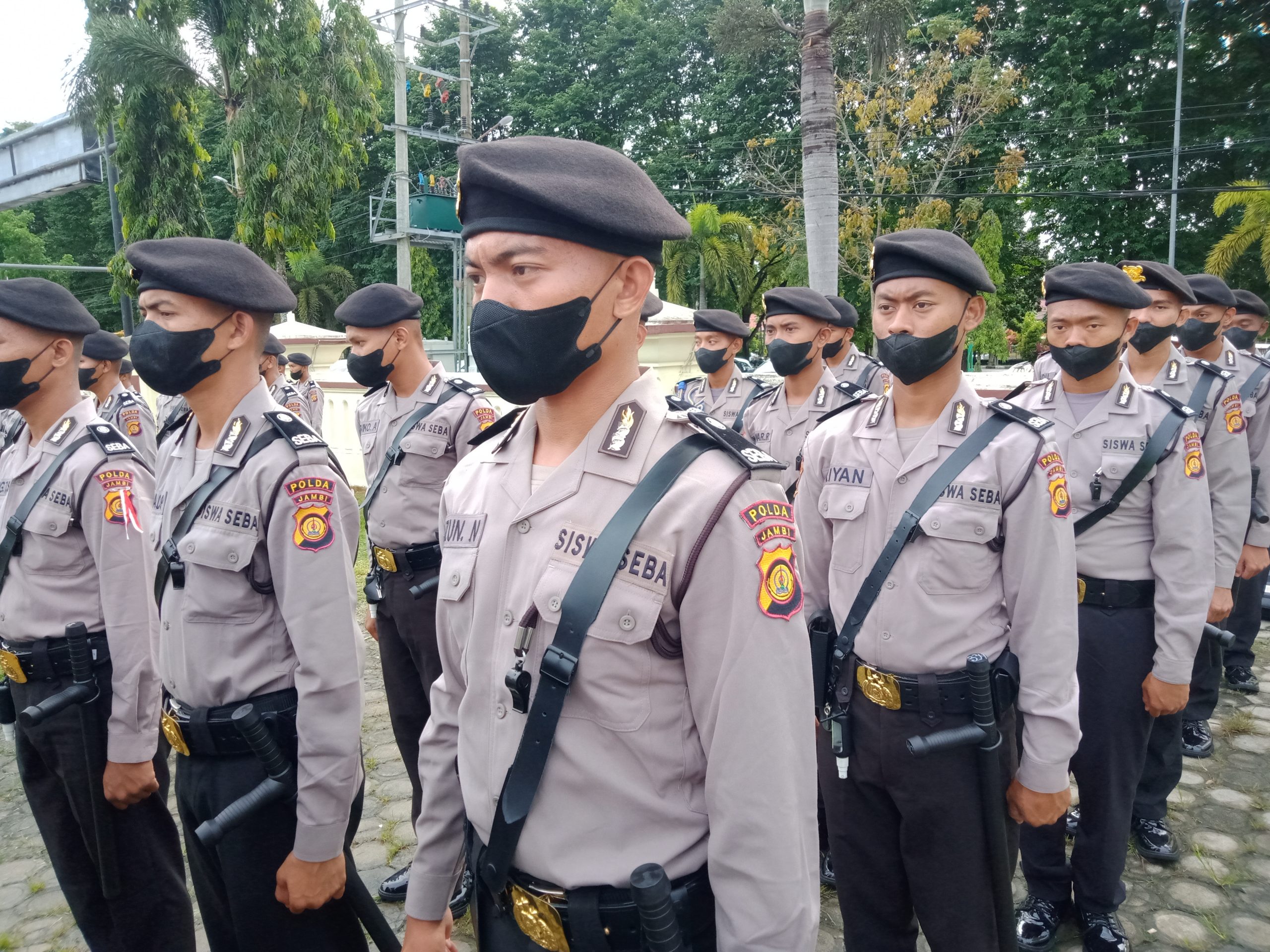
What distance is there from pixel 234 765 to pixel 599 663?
1.50m

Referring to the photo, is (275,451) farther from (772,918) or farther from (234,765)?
(772,918)

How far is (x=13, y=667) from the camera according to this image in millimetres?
3031

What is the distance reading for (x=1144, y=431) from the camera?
354 centimetres

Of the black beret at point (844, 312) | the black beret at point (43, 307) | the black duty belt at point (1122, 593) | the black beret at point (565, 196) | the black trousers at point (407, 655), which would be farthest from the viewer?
the black beret at point (844, 312)

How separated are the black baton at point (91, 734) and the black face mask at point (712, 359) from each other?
19.7 ft

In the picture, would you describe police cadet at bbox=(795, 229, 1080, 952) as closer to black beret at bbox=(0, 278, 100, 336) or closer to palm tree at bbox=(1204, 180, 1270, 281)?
black beret at bbox=(0, 278, 100, 336)

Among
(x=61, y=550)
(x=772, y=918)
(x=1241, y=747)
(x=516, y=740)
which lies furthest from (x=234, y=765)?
(x=1241, y=747)

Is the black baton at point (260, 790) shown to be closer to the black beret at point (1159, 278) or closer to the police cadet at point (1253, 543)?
the black beret at point (1159, 278)

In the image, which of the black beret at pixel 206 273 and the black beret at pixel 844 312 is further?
the black beret at pixel 844 312

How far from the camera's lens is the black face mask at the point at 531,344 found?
1683mm

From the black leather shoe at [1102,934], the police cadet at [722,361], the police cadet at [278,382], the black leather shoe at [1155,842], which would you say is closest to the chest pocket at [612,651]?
the black leather shoe at [1102,934]

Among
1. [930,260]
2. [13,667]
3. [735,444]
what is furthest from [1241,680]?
[13,667]

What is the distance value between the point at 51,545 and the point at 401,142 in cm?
2032

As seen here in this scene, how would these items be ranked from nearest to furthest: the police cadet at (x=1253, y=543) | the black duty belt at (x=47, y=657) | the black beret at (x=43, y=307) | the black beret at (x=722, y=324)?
the black duty belt at (x=47, y=657), the black beret at (x=43, y=307), the police cadet at (x=1253, y=543), the black beret at (x=722, y=324)
